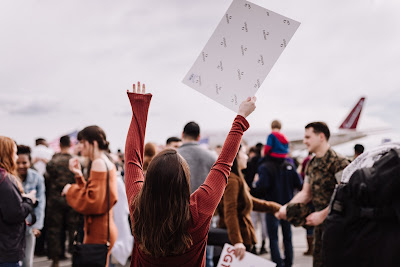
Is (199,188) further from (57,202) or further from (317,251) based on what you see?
(57,202)

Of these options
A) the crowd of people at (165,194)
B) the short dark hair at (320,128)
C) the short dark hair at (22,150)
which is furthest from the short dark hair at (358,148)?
the short dark hair at (22,150)

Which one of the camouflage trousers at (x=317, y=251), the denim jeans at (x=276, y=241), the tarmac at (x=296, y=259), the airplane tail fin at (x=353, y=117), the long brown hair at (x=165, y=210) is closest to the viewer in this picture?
the long brown hair at (x=165, y=210)

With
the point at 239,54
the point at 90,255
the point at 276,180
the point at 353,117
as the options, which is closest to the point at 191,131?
the point at 90,255

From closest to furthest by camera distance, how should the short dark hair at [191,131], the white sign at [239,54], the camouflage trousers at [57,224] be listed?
the white sign at [239,54] → the short dark hair at [191,131] → the camouflage trousers at [57,224]

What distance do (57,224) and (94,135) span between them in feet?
12.0

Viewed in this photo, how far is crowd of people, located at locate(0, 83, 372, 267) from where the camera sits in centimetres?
178

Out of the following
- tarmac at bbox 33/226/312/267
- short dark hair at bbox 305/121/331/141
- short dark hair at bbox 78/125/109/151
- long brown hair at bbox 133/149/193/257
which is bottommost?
tarmac at bbox 33/226/312/267

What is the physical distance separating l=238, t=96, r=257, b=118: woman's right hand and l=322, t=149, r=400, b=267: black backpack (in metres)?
0.63

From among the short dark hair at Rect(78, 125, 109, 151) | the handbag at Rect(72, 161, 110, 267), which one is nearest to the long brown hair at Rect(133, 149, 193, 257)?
the handbag at Rect(72, 161, 110, 267)

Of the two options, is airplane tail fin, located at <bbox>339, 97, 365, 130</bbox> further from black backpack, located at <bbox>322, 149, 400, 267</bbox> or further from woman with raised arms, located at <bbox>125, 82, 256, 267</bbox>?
black backpack, located at <bbox>322, 149, 400, 267</bbox>

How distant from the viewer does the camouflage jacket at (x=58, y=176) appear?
6625 millimetres

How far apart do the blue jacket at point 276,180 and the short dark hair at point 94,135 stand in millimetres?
3124

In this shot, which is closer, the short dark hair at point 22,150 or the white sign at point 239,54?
the white sign at point 239,54

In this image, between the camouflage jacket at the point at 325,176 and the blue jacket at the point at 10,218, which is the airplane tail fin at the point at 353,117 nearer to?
the camouflage jacket at the point at 325,176
